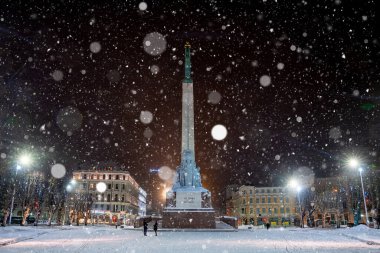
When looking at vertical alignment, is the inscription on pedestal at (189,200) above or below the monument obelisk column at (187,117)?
below

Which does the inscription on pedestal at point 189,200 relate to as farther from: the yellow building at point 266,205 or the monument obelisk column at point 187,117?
the yellow building at point 266,205

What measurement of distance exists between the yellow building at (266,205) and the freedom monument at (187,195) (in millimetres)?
57314

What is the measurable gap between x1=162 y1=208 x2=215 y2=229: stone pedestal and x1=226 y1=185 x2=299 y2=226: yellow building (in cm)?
6051

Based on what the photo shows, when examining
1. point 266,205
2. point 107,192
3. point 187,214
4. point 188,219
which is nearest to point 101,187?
point 107,192

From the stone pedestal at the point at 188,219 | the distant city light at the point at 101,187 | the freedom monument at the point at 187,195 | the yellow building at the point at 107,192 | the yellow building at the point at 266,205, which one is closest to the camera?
the stone pedestal at the point at 188,219

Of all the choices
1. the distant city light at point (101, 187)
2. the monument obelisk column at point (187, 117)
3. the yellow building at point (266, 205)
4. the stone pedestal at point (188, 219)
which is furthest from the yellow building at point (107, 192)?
the stone pedestal at point (188, 219)

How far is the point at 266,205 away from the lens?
4129 inches

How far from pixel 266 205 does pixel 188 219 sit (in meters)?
67.0

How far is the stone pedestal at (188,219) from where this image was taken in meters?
43.3

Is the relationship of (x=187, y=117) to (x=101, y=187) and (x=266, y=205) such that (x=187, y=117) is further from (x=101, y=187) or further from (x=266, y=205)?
→ (x=266, y=205)

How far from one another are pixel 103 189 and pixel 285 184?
55.0 meters

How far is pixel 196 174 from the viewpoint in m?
50.7

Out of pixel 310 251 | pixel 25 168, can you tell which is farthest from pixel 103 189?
pixel 310 251

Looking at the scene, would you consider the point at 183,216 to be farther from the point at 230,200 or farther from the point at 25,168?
the point at 230,200
